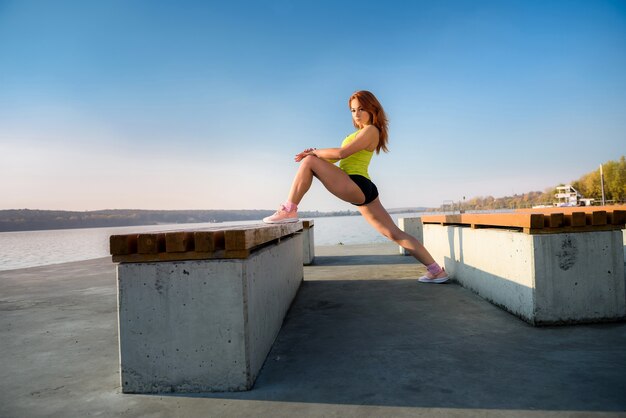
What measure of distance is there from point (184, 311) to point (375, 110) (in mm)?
3099

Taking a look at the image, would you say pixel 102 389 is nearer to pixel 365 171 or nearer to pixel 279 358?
pixel 279 358

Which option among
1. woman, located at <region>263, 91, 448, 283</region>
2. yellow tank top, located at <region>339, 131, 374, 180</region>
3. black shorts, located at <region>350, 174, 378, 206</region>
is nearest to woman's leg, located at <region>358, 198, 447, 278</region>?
woman, located at <region>263, 91, 448, 283</region>

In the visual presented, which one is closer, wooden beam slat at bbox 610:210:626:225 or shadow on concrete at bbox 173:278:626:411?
shadow on concrete at bbox 173:278:626:411

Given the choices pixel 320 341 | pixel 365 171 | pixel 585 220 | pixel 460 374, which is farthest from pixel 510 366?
pixel 365 171

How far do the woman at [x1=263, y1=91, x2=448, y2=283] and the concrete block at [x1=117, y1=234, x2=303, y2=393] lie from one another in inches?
60.5

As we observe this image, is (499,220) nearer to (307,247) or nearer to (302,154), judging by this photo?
(302,154)

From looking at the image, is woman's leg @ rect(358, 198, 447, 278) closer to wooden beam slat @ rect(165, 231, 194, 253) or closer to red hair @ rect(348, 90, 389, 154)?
red hair @ rect(348, 90, 389, 154)

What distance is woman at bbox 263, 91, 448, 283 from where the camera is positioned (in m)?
3.80

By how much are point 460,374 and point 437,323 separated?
1.20 meters

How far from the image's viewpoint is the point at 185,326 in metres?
2.29

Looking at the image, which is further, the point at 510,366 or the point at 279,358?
the point at 279,358

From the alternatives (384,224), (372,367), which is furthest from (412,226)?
(372,367)

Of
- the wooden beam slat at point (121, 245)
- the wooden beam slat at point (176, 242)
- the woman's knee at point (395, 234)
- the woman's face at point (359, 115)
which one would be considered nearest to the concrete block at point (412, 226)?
the woman's knee at point (395, 234)

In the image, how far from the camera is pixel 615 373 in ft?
7.41
